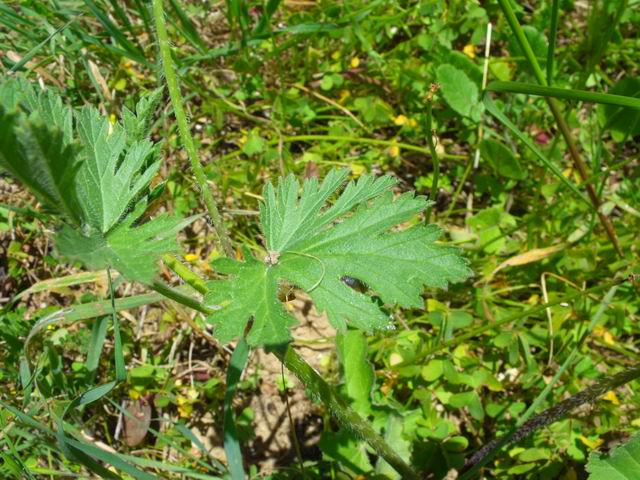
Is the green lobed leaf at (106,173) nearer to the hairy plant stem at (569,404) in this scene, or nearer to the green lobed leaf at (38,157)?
the green lobed leaf at (38,157)

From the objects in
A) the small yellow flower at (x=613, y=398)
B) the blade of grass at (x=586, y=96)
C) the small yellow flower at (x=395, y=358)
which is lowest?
the small yellow flower at (x=613, y=398)

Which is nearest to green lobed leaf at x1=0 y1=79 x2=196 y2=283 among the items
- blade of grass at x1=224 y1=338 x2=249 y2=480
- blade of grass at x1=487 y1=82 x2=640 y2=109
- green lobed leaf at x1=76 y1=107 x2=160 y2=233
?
green lobed leaf at x1=76 y1=107 x2=160 y2=233

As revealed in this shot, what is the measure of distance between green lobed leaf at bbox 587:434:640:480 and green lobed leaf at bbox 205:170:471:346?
637 mm

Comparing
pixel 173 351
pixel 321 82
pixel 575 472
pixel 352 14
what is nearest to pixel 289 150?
pixel 321 82

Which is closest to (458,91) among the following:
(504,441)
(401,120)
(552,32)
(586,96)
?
(401,120)

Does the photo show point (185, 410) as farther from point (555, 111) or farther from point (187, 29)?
point (555, 111)

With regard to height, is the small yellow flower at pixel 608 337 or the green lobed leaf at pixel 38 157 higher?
the green lobed leaf at pixel 38 157

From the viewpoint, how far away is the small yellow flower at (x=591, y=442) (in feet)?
7.90

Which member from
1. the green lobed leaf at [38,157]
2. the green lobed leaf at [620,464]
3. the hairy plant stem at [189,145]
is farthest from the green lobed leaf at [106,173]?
the green lobed leaf at [620,464]

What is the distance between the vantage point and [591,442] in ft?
7.97

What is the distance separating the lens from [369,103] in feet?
11.1

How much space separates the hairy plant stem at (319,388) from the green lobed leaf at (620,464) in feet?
1.81

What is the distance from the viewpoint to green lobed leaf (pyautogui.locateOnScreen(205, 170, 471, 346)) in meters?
1.58

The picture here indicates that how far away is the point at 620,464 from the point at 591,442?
2.47 feet
